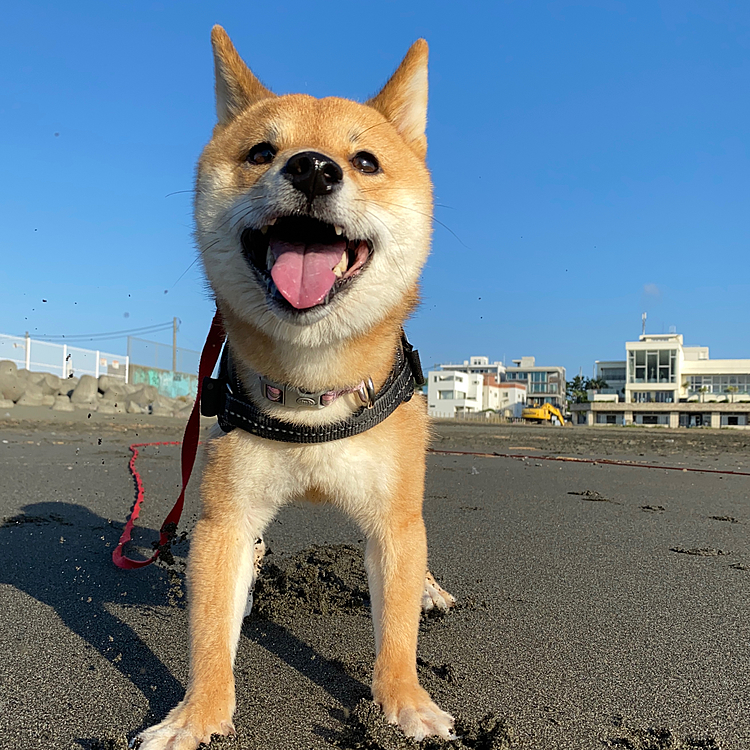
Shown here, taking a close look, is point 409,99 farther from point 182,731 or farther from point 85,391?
point 85,391

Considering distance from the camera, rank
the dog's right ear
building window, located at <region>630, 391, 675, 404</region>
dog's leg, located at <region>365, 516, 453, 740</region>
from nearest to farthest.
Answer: dog's leg, located at <region>365, 516, 453, 740</region>
the dog's right ear
building window, located at <region>630, 391, 675, 404</region>

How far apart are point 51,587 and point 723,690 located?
301 cm

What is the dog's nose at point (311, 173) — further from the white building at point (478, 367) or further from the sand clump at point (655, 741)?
the white building at point (478, 367)

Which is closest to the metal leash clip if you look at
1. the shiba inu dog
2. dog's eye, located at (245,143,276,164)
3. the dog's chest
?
the shiba inu dog

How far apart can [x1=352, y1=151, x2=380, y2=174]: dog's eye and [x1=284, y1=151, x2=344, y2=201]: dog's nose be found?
13.8 inches

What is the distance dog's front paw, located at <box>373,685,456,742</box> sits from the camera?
1.90 metres

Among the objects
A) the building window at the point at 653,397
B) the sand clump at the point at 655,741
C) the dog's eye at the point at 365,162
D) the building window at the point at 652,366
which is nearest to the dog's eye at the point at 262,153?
the dog's eye at the point at 365,162

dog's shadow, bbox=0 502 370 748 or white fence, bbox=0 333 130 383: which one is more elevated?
white fence, bbox=0 333 130 383

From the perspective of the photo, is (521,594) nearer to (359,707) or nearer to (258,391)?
(359,707)

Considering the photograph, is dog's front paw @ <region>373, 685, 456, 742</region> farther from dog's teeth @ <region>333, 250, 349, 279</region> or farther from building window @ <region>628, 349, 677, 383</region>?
building window @ <region>628, 349, 677, 383</region>

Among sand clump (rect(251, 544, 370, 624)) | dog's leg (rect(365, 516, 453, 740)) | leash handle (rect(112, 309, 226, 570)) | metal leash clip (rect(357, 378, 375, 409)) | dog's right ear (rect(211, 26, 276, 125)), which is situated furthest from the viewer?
leash handle (rect(112, 309, 226, 570))

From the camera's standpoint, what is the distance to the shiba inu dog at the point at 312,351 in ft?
6.98

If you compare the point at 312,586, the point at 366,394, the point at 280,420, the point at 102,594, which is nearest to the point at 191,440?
the point at 102,594

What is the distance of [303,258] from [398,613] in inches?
51.6
